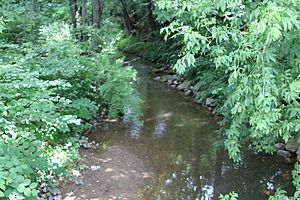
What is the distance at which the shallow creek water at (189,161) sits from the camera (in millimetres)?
5234

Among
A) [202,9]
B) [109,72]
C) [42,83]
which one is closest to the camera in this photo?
[202,9]

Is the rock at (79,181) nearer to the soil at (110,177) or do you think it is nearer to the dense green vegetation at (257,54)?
the soil at (110,177)

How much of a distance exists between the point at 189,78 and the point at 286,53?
798 cm

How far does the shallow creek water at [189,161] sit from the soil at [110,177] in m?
0.15

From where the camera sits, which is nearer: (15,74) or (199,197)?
(15,74)

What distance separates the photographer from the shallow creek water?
17.2ft

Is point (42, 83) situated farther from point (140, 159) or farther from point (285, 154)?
point (285, 154)

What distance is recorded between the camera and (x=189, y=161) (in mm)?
6086

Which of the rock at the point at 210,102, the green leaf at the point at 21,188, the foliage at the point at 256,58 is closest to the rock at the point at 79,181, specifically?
the foliage at the point at 256,58

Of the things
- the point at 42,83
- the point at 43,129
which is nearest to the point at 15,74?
the point at 42,83

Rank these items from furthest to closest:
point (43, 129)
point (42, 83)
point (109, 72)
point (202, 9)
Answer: point (109, 72) < point (43, 129) < point (42, 83) < point (202, 9)

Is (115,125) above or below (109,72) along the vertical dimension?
below

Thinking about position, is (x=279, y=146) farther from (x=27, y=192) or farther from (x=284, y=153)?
(x=27, y=192)

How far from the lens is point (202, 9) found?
315 centimetres
